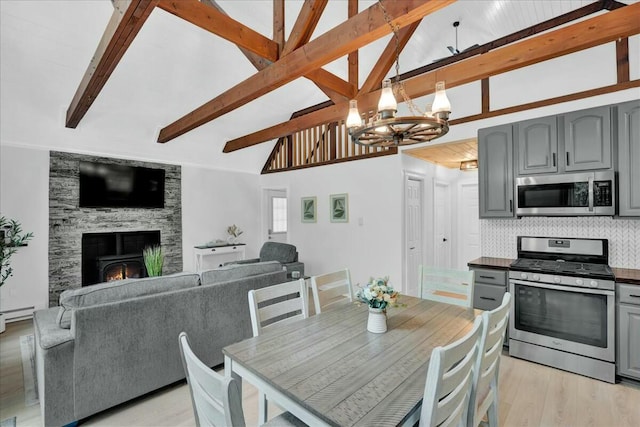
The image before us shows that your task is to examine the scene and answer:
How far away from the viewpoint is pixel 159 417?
211 centimetres

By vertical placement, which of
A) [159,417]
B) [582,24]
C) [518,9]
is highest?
[518,9]

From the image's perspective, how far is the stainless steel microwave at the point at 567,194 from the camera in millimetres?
2699

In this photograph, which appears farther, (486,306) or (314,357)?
(486,306)

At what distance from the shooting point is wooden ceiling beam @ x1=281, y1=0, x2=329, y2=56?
103 inches

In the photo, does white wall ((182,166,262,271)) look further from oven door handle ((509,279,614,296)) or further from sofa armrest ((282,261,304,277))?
oven door handle ((509,279,614,296))

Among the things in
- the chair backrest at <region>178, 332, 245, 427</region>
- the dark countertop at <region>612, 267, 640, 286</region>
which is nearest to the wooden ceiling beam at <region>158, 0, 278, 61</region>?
the chair backrest at <region>178, 332, 245, 427</region>

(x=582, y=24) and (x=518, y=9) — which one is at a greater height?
(x=518, y=9)

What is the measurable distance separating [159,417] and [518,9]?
204 inches

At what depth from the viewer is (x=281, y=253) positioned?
5.38 m

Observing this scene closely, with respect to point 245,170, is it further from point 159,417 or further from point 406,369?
point 406,369

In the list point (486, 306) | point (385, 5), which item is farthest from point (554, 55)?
point (486, 306)

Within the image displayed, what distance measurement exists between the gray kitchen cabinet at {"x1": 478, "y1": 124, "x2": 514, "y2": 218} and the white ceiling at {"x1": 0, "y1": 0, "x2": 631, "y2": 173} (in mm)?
1449

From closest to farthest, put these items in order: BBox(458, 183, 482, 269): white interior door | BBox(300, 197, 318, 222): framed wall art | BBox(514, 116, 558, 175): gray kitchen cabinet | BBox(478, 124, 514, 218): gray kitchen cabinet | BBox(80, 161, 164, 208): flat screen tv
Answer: BBox(514, 116, 558, 175): gray kitchen cabinet, BBox(478, 124, 514, 218): gray kitchen cabinet, BBox(80, 161, 164, 208): flat screen tv, BBox(458, 183, 482, 269): white interior door, BBox(300, 197, 318, 222): framed wall art

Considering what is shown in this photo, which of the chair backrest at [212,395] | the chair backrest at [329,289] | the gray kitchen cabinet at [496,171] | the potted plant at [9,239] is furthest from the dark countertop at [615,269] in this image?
the potted plant at [9,239]
